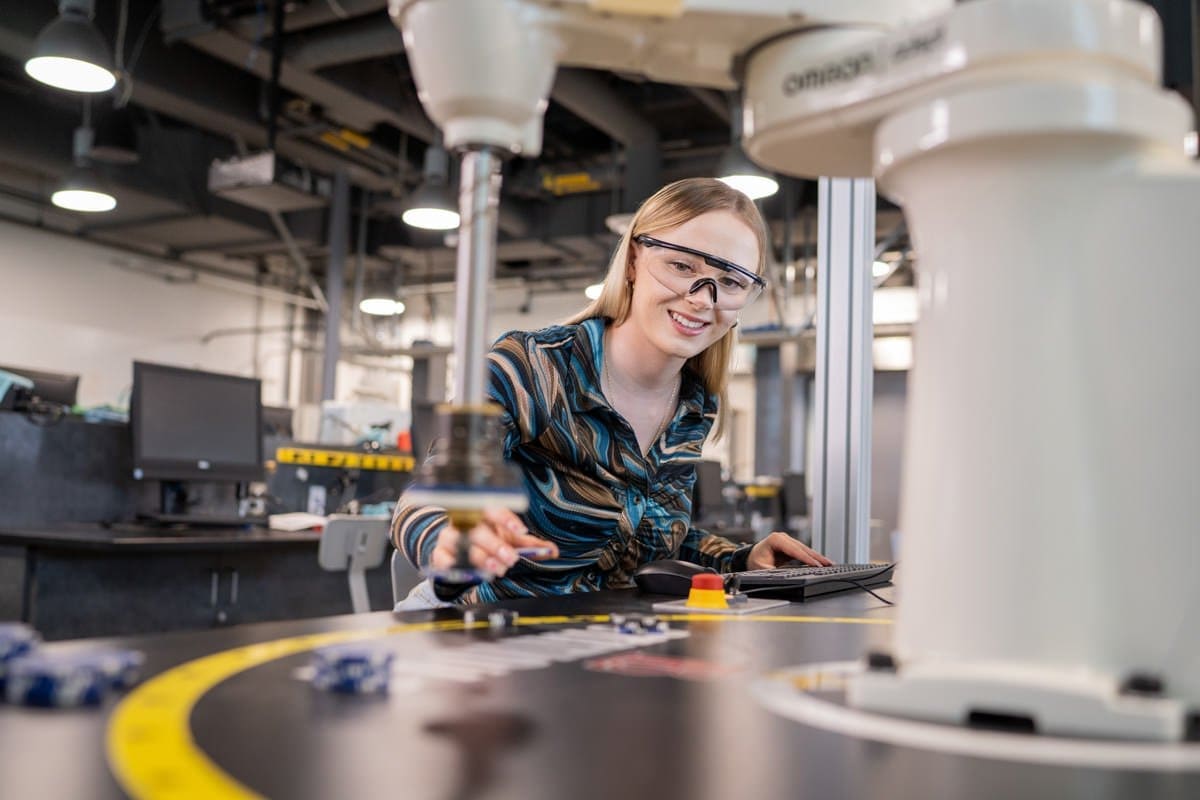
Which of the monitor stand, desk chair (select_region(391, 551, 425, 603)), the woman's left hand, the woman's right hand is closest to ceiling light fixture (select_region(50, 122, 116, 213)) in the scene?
the monitor stand

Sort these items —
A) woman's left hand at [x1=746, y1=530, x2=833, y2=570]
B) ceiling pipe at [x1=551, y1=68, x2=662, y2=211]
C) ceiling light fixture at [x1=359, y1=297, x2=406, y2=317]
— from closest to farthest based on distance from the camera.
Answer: woman's left hand at [x1=746, y1=530, x2=833, y2=570], ceiling pipe at [x1=551, y1=68, x2=662, y2=211], ceiling light fixture at [x1=359, y1=297, x2=406, y2=317]

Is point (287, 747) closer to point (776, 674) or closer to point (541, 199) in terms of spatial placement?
point (776, 674)

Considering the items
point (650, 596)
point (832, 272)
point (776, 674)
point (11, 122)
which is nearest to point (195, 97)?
point (11, 122)

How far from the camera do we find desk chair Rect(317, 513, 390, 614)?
3.29 m

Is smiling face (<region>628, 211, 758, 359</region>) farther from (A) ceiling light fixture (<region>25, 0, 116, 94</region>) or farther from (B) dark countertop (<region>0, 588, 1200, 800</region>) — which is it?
(A) ceiling light fixture (<region>25, 0, 116, 94</region>)

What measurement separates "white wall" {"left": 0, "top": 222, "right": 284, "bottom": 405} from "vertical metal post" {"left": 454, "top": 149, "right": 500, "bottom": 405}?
32.1ft

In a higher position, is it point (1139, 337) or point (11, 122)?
point (11, 122)

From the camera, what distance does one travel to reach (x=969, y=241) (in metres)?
0.57

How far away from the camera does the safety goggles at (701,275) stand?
4.85ft

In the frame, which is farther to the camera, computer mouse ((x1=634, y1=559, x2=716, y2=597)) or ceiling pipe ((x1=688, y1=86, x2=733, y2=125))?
ceiling pipe ((x1=688, y1=86, x2=733, y2=125))

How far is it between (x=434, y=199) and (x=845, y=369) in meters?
4.67

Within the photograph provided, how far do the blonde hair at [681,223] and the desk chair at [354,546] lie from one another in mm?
1912

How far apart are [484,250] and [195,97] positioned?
23.1ft

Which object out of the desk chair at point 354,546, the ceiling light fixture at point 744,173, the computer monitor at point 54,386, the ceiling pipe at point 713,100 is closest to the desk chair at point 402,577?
the desk chair at point 354,546
